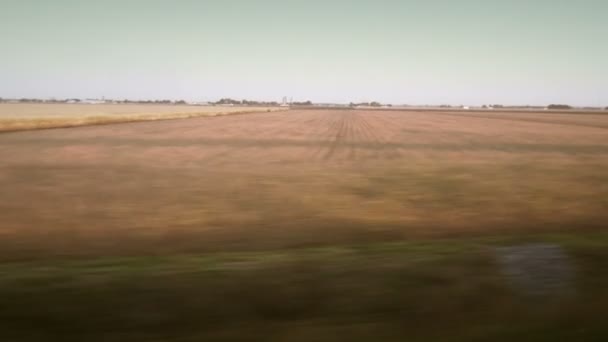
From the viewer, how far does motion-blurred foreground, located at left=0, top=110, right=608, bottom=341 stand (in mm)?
3504

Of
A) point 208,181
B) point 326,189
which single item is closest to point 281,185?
point 326,189

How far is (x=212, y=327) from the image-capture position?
3426 millimetres

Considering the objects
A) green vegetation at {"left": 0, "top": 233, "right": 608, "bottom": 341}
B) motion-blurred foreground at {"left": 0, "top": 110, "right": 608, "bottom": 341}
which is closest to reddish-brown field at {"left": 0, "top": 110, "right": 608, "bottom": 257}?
motion-blurred foreground at {"left": 0, "top": 110, "right": 608, "bottom": 341}

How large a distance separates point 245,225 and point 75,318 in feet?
13.0

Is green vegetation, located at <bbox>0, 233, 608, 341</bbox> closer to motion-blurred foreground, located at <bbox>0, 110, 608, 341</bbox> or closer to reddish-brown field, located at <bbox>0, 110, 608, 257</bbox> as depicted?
motion-blurred foreground, located at <bbox>0, 110, 608, 341</bbox>

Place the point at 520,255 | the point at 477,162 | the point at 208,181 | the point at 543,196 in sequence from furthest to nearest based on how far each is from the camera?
the point at 477,162
the point at 208,181
the point at 543,196
the point at 520,255

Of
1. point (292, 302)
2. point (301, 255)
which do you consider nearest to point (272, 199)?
point (301, 255)

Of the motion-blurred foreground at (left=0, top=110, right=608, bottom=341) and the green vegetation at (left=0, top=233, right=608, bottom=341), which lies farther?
the motion-blurred foreground at (left=0, top=110, right=608, bottom=341)

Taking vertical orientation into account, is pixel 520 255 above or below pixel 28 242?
above

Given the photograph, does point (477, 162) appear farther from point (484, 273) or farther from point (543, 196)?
point (484, 273)

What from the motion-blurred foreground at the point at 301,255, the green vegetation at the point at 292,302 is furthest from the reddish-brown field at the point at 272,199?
the green vegetation at the point at 292,302

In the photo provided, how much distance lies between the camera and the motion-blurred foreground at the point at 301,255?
11.5 feet

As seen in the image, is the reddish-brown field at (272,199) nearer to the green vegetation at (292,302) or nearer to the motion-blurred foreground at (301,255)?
the motion-blurred foreground at (301,255)

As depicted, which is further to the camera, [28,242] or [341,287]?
[28,242]
